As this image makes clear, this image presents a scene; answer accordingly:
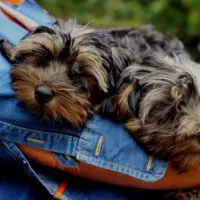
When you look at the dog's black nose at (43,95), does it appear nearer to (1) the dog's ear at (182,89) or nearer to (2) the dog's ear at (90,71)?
(2) the dog's ear at (90,71)

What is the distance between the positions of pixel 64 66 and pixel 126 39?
1007 millimetres

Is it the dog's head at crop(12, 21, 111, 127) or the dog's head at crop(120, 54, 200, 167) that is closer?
the dog's head at crop(120, 54, 200, 167)

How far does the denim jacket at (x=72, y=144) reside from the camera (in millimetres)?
4648

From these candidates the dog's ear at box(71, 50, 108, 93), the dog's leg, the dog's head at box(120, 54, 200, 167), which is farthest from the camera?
the dog's leg

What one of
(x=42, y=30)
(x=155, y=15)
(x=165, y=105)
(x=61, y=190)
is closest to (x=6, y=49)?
(x=42, y=30)

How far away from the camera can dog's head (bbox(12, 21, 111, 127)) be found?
15.5 ft

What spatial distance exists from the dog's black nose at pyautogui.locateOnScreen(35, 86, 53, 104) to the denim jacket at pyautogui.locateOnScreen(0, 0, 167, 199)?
123 millimetres

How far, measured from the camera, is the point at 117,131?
475 centimetres

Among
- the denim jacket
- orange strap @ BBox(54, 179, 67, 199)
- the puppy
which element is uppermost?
the puppy

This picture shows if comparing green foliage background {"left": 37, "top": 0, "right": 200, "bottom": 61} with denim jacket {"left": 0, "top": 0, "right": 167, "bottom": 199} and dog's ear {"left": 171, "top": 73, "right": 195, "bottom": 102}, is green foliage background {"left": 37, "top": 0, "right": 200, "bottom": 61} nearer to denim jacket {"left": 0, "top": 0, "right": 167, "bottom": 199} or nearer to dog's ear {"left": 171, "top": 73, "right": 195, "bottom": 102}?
dog's ear {"left": 171, "top": 73, "right": 195, "bottom": 102}

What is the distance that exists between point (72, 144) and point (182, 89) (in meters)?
0.88

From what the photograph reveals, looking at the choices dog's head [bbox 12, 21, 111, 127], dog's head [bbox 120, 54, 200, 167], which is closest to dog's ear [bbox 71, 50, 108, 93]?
dog's head [bbox 12, 21, 111, 127]

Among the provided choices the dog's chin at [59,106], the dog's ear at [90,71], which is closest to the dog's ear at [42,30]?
the dog's ear at [90,71]

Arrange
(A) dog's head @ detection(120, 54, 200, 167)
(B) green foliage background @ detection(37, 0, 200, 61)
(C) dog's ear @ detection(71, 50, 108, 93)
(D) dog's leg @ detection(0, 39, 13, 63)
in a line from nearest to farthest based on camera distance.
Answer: (A) dog's head @ detection(120, 54, 200, 167) → (C) dog's ear @ detection(71, 50, 108, 93) → (D) dog's leg @ detection(0, 39, 13, 63) → (B) green foliage background @ detection(37, 0, 200, 61)
